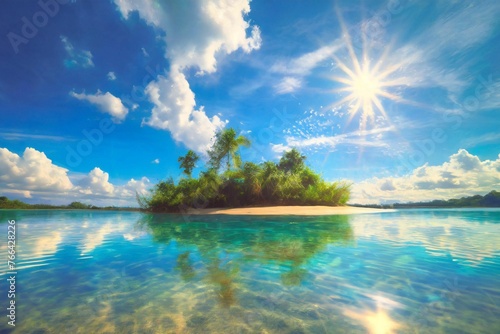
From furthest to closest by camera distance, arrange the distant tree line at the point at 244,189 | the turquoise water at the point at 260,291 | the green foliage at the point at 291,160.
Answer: the green foliage at the point at 291,160 < the distant tree line at the point at 244,189 < the turquoise water at the point at 260,291

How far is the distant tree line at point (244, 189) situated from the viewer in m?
25.5

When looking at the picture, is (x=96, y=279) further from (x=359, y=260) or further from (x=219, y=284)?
(x=359, y=260)

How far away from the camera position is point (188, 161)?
3325cm

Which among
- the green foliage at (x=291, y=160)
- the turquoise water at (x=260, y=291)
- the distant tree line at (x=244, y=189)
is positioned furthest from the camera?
the green foliage at (x=291, y=160)

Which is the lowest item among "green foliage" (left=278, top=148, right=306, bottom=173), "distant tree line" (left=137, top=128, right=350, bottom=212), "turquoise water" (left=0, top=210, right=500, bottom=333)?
"turquoise water" (left=0, top=210, right=500, bottom=333)

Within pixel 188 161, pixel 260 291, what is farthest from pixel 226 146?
pixel 260 291

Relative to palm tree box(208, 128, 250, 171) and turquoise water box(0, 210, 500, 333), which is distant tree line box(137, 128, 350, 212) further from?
turquoise water box(0, 210, 500, 333)

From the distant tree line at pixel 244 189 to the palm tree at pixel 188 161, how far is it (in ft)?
12.7

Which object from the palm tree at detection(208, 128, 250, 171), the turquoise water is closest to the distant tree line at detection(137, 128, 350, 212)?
the palm tree at detection(208, 128, 250, 171)

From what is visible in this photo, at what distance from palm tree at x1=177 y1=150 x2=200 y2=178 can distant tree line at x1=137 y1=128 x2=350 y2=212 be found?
3.86 m

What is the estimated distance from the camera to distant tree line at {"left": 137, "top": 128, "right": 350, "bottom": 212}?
25469 millimetres

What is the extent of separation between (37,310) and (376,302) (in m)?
4.42

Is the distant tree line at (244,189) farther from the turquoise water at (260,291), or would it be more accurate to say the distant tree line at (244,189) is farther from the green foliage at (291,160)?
the turquoise water at (260,291)

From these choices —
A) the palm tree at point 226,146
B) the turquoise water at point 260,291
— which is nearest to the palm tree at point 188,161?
the palm tree at point 226,146
